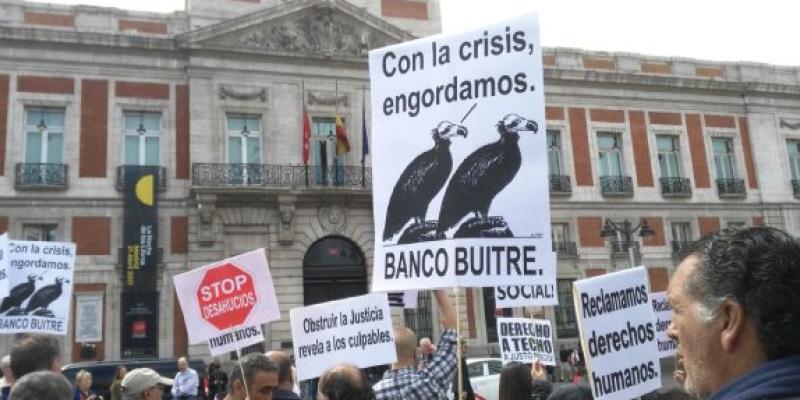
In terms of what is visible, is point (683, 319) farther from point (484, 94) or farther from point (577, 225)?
point (577, 225)

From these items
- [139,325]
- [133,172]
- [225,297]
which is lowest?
[139,325]

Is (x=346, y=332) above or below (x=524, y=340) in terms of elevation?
above

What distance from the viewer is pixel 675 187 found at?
94.0 ft

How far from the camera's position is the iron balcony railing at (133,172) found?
21.7 m

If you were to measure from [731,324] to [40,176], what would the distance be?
2287cm

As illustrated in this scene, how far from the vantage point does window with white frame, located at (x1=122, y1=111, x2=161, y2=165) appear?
22297mm

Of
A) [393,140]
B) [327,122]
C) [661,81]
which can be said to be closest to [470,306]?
[327,122]

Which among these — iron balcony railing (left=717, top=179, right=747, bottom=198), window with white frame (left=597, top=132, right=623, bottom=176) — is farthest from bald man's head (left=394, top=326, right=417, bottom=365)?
iron balcony railing (left=717, top=179, right=747, bottom=198)

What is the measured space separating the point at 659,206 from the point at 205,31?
1930 centimetres

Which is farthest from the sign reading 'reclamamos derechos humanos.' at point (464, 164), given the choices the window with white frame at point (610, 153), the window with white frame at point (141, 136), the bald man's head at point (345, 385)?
the window with white frame at point (610, 153)

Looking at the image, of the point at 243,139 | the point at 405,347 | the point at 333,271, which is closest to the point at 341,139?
the point at 243,139

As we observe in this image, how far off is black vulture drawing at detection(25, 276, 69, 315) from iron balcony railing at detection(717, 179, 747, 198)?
88.5ft

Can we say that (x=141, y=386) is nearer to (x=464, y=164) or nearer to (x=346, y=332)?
(x=464, y=164)

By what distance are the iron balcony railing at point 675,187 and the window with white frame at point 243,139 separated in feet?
55.4
